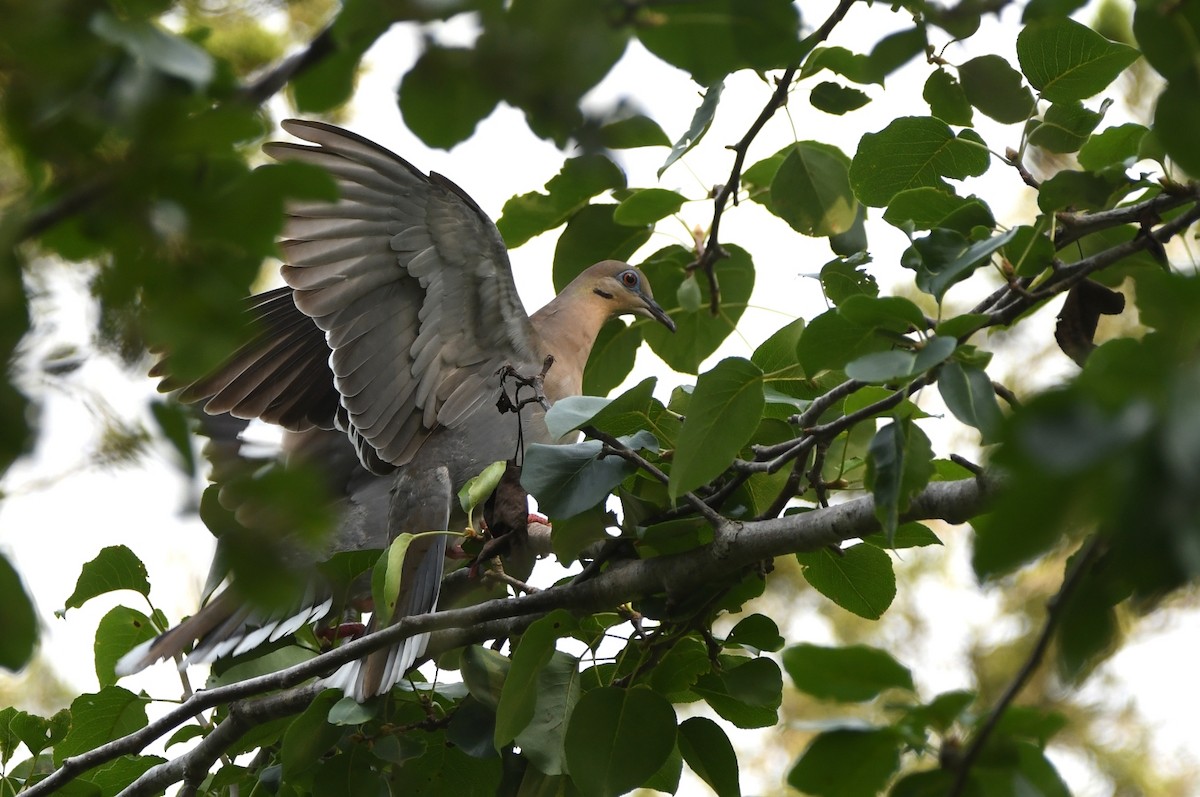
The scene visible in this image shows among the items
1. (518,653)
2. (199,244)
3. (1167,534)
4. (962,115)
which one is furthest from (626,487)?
(1167,534)

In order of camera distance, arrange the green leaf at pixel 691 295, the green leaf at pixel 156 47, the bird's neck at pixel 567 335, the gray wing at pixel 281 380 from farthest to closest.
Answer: the bird's neck at pixel 567 335
the gray wing at pixel 281 380
the green leaf at pixel 691 295
the green leaf at pixel 156 47

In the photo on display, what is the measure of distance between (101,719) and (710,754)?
125 centimetres

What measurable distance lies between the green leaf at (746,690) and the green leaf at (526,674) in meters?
Result: 0.32

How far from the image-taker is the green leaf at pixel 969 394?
1503 millimetres

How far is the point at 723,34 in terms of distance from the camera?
0.96 meters

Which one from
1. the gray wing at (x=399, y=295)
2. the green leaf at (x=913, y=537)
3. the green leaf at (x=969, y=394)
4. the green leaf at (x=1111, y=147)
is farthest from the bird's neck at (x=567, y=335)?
the green leaf at (x=969, y=394)

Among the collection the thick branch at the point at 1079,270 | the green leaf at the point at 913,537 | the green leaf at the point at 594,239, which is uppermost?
the green leaf at the point at 594,239

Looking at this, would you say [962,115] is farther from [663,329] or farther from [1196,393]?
[1196,393]

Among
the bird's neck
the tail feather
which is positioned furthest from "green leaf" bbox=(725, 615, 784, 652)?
the bird's neck

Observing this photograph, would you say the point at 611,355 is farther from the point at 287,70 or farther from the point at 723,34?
the point at 287,70

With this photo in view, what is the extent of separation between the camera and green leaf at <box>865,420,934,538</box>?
59.0 inches

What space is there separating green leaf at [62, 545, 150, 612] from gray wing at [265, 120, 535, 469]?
40.4 inches

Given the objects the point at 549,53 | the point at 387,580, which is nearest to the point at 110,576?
the point at 387,580

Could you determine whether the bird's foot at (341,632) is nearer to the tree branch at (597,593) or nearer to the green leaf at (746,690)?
the tree branch at (597,593)
